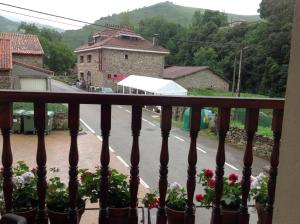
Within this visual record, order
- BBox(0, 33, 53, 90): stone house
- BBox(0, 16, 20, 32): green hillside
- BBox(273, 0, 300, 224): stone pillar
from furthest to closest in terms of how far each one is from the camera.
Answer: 1. BBox(0, 33, 53, 90): stone house
2. BBox(0, 16, 20, 32): green hillside
3. BBox(273, 0, 300, 224): stone pillar

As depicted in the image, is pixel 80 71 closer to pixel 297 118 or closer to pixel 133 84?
pixel 133 84

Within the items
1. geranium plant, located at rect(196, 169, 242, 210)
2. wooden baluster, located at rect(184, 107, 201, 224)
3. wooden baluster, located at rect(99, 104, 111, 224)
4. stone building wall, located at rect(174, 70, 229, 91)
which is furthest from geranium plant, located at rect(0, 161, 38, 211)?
stone building wall, located at rect(174, 70, 229, 91)

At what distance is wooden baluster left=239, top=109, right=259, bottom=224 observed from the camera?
1202 mm

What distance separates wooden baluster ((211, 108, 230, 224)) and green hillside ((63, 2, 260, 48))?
404 inches

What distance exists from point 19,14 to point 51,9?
905 millimetres

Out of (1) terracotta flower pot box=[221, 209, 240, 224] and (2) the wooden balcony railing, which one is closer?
(2) the wooden balcony railing

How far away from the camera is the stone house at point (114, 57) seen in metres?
17.5

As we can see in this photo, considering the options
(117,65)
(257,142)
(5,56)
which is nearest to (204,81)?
(117,65)

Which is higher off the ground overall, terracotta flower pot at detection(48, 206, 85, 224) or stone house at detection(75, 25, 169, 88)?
stone house at detection(75, 25, 169, 88)

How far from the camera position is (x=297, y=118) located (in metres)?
0.54

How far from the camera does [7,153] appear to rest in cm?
110

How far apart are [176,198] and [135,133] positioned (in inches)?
14.3

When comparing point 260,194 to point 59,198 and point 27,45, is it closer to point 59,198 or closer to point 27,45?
point 59,198

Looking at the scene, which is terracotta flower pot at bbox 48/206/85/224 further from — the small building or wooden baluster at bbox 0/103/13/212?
the small building
